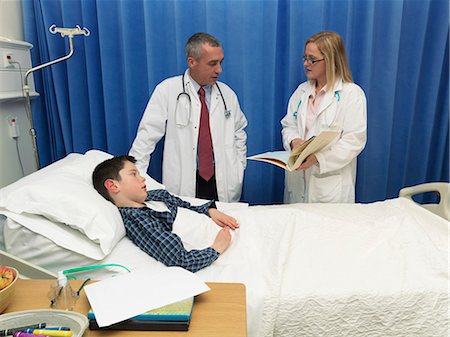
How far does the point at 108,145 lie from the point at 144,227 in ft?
3.80

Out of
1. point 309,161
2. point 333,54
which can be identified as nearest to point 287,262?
point 309,161

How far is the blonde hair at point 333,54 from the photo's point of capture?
196 cm

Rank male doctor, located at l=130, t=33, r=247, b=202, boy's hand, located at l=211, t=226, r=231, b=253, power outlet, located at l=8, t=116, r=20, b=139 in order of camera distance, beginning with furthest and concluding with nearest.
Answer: male doctor, located at l=130, t=33, r=247, b=202 → power outlet, located at l=8, t=116, r=20, b=139 → boy's hand, located at l=211, t=226, r=231, b=253

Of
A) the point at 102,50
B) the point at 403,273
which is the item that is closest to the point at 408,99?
the point at 403,273

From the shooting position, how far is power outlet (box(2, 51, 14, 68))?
5.99 ft

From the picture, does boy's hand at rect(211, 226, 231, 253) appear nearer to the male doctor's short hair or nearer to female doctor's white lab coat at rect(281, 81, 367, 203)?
female doctor's white lab coat at rect(281, 81, 367, 203)

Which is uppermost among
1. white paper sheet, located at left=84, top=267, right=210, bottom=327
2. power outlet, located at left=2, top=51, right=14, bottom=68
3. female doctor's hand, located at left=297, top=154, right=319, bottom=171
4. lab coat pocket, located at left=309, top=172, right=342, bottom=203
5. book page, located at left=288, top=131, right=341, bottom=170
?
power outlet, located at left=2, top=51, right=14, bottom=68

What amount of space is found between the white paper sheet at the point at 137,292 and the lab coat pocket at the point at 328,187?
1.24 meters

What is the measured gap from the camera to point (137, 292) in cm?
90

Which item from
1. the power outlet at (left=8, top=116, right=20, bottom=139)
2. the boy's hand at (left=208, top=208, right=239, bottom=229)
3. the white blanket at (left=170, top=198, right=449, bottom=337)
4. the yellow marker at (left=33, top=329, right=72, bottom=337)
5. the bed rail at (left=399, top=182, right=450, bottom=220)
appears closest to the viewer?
the yellow marker at (left=33, top=329, right=72, bottom=337)

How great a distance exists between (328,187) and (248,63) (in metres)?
0.87

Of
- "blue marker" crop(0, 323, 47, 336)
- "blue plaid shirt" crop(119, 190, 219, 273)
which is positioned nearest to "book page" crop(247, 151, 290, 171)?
"blue plaid shirt" crop(119, 190, 219, 273)

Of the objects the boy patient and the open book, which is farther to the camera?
the open book

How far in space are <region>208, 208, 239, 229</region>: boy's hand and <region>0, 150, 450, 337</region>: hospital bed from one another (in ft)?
0.47
